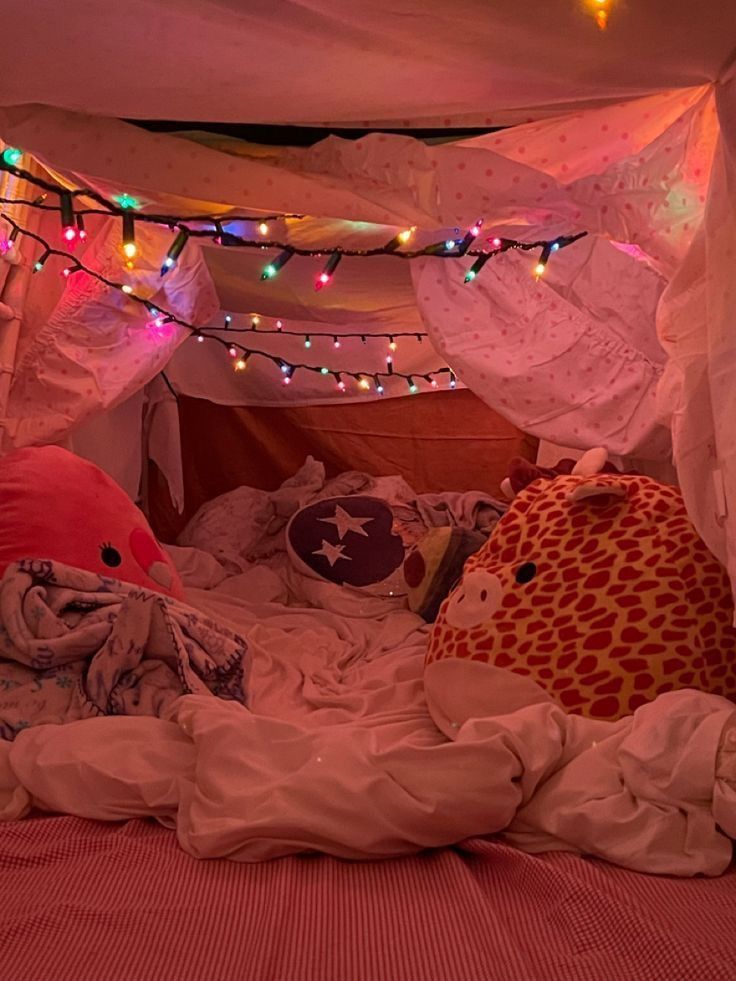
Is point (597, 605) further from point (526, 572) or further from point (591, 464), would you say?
point (591, 464)

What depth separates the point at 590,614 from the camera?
1361mm

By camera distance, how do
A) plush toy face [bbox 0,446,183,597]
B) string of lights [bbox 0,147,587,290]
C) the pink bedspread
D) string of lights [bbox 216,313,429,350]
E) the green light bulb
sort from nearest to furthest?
the pink bedspread, plush toy face [bbox 0,446,183,597], string of lights [bbox 0,147,587,290], the green light bulb, string of lights [bbox 216,313,429,350]

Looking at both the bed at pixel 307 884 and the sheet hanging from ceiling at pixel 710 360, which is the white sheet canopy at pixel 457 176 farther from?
the bed at pixel 307 884

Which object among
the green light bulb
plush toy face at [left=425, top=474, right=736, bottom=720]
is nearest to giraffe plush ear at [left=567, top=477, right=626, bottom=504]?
plush toy face at [left=425, top=474, right=736, bottom=720]

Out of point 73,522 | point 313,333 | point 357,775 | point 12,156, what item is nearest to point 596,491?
point 357,775

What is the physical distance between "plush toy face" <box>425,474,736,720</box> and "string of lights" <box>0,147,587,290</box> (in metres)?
0.63

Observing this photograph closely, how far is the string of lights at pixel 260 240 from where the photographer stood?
5.74ft

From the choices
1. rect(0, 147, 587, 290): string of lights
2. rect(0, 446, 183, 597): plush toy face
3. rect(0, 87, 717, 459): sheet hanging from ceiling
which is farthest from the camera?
rect(0, 147, 587, 290): string of lights

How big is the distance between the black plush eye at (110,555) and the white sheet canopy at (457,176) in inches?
17.5

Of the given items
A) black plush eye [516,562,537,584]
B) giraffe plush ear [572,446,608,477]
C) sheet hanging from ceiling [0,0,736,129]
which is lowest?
black plush eye [516,562,537,584]

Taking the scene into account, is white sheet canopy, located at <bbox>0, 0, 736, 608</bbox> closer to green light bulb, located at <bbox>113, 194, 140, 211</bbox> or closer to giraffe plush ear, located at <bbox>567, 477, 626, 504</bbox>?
green light bulb, located at <bbox>113, 194, 140, 211</bbox>

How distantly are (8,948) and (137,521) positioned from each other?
3.81 ft

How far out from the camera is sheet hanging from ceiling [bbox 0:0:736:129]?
1027 mm

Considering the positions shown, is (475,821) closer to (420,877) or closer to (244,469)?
(420,877)
